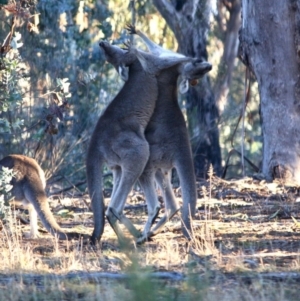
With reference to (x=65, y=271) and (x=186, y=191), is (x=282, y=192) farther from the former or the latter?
(x=65, y=271)

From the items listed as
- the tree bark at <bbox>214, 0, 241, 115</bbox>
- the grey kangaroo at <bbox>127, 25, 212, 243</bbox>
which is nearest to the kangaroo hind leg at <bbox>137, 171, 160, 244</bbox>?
the grey kangaroo at <bbox>127, 25, 212, 243</bbox>

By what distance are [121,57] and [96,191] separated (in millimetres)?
1295

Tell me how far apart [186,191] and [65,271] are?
2.06 metres

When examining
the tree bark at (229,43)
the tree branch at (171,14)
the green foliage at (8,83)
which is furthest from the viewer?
the tree bark at (229,43)

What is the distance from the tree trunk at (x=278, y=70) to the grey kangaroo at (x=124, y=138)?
316 cm

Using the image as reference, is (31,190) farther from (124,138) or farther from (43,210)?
(124,138)

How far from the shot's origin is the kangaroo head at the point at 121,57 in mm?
8109

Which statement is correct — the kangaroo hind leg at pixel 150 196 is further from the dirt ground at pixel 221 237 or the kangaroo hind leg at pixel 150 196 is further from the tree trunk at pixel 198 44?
the tree trunk at pixel 198 44

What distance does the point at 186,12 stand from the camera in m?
16.6

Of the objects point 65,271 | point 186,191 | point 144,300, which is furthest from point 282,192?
point 144,300

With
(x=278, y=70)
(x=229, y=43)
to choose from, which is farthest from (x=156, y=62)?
(x=229, y=43)

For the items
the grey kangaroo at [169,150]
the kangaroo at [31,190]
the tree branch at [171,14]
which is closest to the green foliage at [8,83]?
the kangaroo at [31,190]

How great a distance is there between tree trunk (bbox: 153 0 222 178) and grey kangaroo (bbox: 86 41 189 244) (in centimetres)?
804

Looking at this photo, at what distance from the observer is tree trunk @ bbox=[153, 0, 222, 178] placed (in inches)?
642
